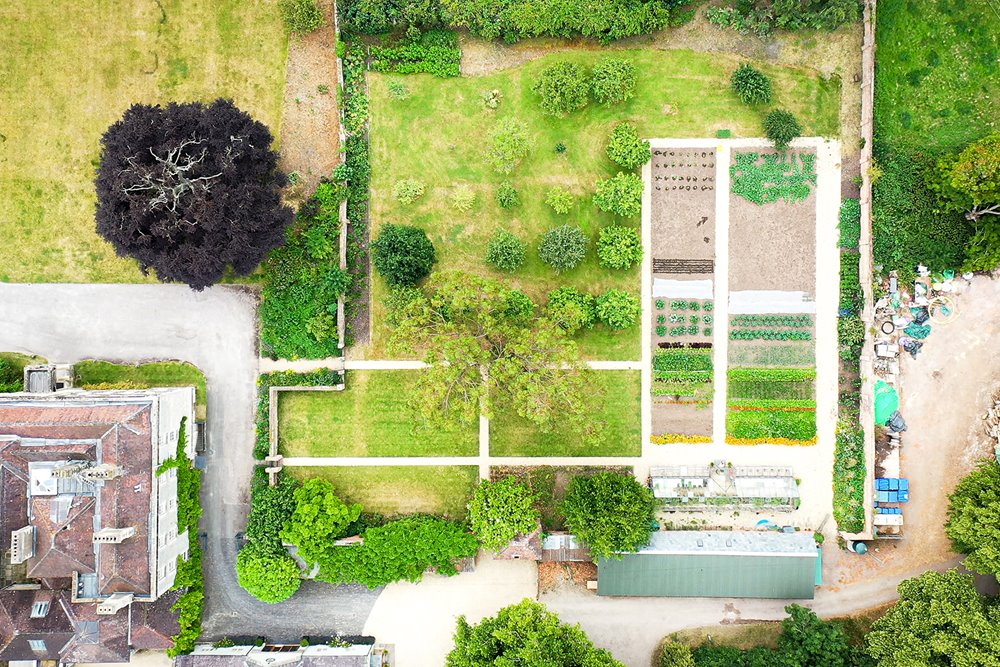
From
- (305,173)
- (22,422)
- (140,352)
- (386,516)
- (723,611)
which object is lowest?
(723,611)

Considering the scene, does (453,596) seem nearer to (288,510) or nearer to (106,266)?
(288,510)

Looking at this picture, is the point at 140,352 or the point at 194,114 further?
the point at 140,352

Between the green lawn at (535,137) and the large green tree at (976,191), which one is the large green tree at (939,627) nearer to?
the large green tree at (976,191)

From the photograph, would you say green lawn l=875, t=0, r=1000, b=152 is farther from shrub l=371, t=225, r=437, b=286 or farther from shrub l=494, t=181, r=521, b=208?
shrub l=371, t=225, r=437, b=286

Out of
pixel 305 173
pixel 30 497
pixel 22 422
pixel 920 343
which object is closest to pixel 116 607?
pixel 30 497

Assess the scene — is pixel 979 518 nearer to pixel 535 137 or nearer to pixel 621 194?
pixel 621 194
